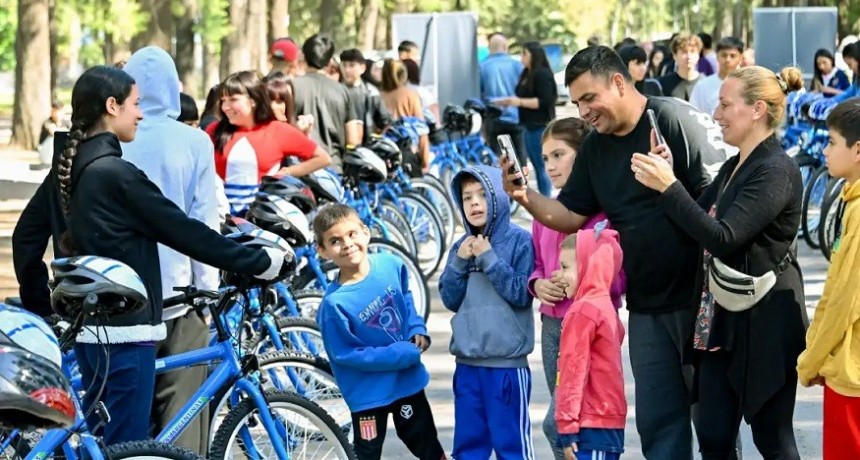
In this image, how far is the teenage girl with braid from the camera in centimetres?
605

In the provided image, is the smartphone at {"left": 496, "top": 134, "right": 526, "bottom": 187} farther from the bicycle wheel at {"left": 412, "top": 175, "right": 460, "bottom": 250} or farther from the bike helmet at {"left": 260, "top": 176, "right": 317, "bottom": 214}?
the bicycle wheel at {"left": 412, "top": 175, "right": 460, "bottom": 250}

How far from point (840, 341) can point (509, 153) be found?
55.3 inches

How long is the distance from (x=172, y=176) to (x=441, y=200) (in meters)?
8.66

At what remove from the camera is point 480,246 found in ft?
22.9

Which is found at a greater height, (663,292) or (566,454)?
Result: (663,292)

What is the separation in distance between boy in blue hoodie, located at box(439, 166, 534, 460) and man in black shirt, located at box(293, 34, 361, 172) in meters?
6.17

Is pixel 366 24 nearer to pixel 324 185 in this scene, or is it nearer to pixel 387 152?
pixel 387 152

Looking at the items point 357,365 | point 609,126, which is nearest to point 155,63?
point 357,365

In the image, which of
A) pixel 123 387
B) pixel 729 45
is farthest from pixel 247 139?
pixel 729 45

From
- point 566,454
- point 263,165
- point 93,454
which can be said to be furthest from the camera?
point 263,165

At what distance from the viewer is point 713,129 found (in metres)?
6.62

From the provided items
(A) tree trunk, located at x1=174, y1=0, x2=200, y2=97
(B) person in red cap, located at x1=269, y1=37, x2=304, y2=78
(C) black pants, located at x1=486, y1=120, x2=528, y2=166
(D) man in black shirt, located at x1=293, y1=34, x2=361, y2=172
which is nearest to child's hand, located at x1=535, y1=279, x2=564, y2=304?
(D) man in black shirt, located at x1=293, y1=34, x2=361, y2=172

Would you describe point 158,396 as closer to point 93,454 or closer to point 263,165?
point 93,454

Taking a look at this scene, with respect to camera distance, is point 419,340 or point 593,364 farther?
point 419,340
